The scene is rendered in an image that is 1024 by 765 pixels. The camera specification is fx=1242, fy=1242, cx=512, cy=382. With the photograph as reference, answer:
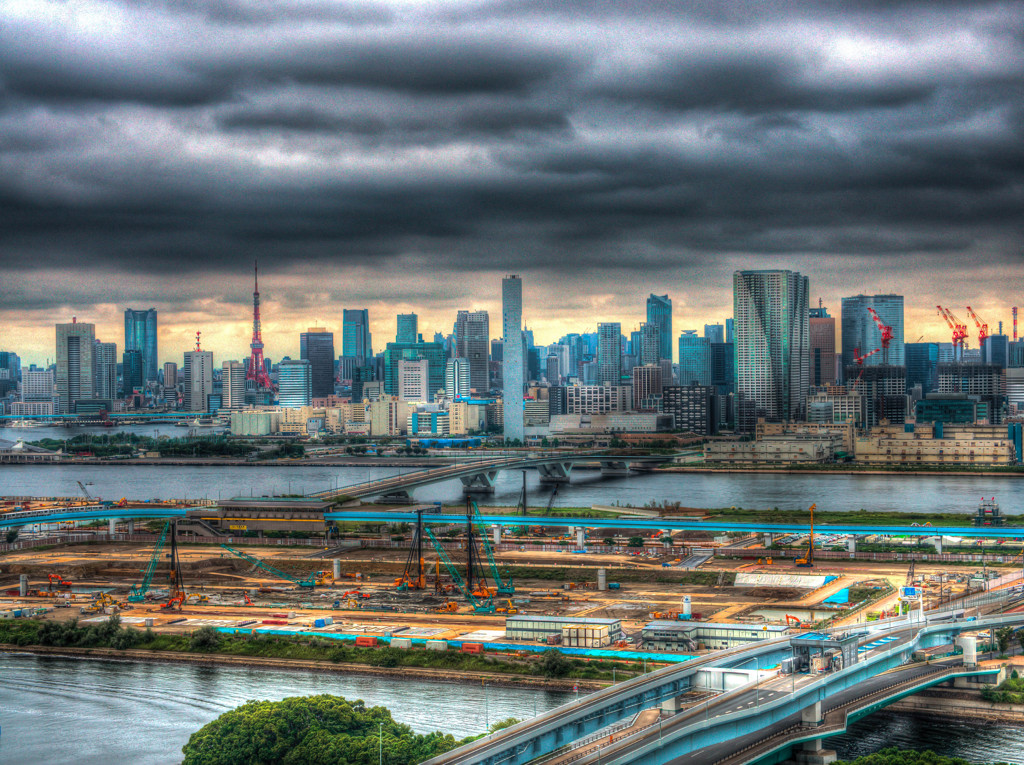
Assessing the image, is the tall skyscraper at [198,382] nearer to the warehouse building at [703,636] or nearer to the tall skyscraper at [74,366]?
the tall skyscraper at [74,366]

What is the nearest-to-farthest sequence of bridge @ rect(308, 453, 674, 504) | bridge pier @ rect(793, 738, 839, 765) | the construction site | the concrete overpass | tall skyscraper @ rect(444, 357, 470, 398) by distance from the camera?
bridge pier @ rect(793, 738, 839, 765)
the construction site
the concrete overpass
bridge @ rect(308, 453, 674, 504)
tall skyscraper @ rect(444, 357, 470, 398)

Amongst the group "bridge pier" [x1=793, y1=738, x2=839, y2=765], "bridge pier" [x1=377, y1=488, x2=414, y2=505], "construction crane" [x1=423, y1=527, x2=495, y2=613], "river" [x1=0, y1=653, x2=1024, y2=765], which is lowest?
"river" [x1=0, y1=653, x2=1024, y2=765]

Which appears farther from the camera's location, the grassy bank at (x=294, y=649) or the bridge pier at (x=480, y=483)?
the bridge pier at (x=480, y=483)

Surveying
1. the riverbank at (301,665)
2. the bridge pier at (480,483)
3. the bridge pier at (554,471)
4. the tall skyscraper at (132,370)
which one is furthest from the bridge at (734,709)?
the tall skyscraper at (132,370)

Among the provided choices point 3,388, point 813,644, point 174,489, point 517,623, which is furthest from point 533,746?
point 3,388

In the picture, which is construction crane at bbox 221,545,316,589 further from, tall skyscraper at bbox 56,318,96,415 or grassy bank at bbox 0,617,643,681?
tall skyscraper at bbox 56,318,96,415

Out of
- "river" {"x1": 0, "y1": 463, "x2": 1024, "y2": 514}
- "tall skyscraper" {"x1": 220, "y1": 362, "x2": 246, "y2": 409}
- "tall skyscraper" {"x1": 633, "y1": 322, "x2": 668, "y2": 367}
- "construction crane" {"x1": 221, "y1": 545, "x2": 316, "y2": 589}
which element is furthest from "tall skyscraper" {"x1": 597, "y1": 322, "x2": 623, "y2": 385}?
"construction crane" {"x1": 221, "y1": 545, "x2": 316, "y2": 589}
